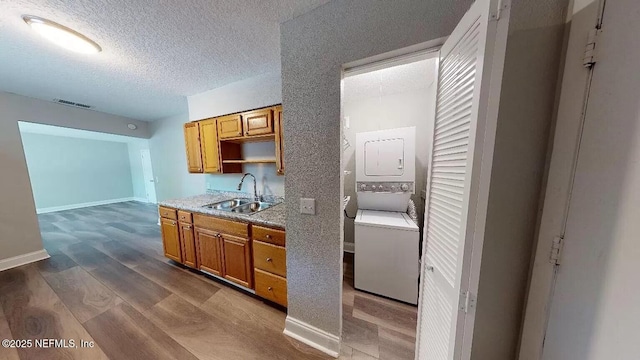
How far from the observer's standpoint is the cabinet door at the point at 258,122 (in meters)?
2.09

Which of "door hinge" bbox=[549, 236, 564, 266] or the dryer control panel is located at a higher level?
the dryer control panel

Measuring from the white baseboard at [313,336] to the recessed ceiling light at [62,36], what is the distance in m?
2.80

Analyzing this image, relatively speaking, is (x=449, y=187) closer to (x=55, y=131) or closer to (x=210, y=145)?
(x=210, y=145)

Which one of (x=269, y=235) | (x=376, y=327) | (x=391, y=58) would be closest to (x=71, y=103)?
(x=269, y=235)

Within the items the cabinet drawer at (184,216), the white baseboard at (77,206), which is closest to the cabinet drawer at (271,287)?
the cabinet drawer at (184,216)

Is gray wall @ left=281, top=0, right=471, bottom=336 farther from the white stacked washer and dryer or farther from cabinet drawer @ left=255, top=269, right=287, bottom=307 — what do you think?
the white stacked washer and dryer

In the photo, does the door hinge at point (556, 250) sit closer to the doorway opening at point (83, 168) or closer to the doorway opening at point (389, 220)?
the doorway opening at point (389, 220)

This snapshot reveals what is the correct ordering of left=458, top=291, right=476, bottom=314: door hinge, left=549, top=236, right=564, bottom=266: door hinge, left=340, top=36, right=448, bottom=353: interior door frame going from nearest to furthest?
left=458, top=291, right=476, bottom=314: door hinge, left=549, top=236, right=564, bottom=266: door hinge, left=340, top=36, right=448, bottom=353: interior door frame

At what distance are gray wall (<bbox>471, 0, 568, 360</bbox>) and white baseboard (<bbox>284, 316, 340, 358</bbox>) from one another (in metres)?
0.91

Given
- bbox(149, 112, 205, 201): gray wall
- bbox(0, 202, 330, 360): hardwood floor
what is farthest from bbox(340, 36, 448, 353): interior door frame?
bbox(149, 112, 205, 201): gray wall

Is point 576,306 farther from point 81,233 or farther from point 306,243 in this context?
point 81,233

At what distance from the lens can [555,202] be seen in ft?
2.53

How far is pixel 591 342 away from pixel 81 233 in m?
6.60

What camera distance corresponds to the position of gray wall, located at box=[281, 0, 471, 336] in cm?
103
